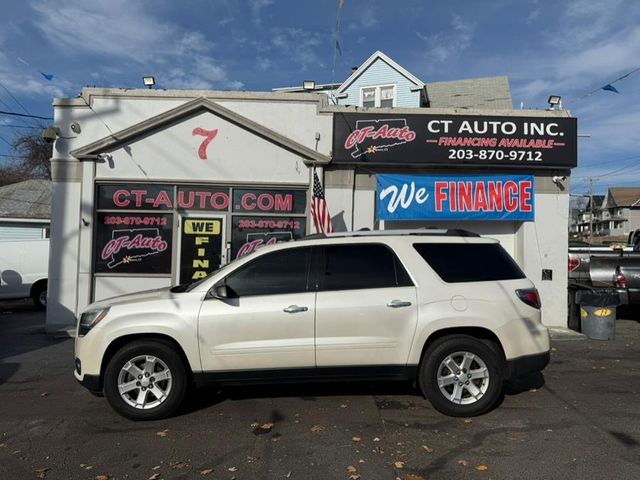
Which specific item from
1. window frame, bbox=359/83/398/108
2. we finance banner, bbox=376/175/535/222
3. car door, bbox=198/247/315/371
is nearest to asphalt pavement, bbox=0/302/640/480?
car door, bbox=198/247/315/371

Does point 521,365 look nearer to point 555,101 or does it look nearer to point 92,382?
point 92,382

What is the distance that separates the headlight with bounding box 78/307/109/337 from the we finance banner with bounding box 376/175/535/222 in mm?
6589

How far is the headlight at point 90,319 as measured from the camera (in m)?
5.08

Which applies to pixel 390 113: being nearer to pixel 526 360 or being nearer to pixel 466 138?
pixel 466 138

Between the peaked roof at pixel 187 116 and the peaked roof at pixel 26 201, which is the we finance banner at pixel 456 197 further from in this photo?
the peaked roof at pixel 26 201

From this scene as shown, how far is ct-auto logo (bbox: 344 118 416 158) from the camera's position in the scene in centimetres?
1049

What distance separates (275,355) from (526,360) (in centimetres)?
256

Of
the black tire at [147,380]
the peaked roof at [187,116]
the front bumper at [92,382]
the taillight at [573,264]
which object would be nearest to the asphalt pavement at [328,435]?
the black tire at [147,380]

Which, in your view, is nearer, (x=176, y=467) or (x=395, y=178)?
(x=176, y=467)

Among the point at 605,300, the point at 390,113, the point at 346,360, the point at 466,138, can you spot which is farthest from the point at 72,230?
the point at 605,300

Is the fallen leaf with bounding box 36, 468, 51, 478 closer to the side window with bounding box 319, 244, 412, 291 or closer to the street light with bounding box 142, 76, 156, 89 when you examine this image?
the side window with bounding box 319, 244, 412, 291

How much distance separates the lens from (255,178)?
1049 cm

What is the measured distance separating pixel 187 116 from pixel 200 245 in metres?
2.67

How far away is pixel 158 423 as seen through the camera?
16.3 feet
